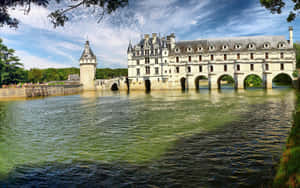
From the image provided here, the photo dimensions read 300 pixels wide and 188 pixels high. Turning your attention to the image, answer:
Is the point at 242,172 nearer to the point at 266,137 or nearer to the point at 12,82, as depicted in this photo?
the point at 266,137

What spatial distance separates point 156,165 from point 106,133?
6.08 meters

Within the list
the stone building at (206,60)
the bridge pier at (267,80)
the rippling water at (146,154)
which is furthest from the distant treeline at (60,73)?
the rippling water at (146,154)

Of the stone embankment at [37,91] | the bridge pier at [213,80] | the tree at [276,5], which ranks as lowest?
the stone embankment at [37,91]

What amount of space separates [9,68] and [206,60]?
50932 mm

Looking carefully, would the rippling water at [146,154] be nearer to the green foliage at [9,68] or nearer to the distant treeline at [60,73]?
the green foliage at [9,68]

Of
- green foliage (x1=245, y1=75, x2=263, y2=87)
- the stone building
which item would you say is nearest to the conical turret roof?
the stone building

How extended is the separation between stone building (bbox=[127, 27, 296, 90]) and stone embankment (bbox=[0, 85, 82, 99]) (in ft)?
58.5

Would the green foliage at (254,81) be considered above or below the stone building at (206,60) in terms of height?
below

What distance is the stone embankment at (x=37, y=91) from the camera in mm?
47156

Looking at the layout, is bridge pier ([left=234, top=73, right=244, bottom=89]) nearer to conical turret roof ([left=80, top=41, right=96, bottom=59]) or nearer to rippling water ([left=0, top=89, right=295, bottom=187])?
rippling water ([left=0, top=89, right=295, bottom=187])

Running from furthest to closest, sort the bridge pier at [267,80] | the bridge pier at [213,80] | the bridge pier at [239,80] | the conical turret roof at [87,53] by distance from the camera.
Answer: the conical turret roof at [87,53]
the bridge pier at [213,80]
the bridge pier at [239,80]
the bridge pier at [267,80]

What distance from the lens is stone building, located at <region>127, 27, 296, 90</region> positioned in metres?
52.6

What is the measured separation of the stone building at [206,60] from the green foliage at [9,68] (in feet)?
96.7

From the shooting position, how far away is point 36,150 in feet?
34.9
